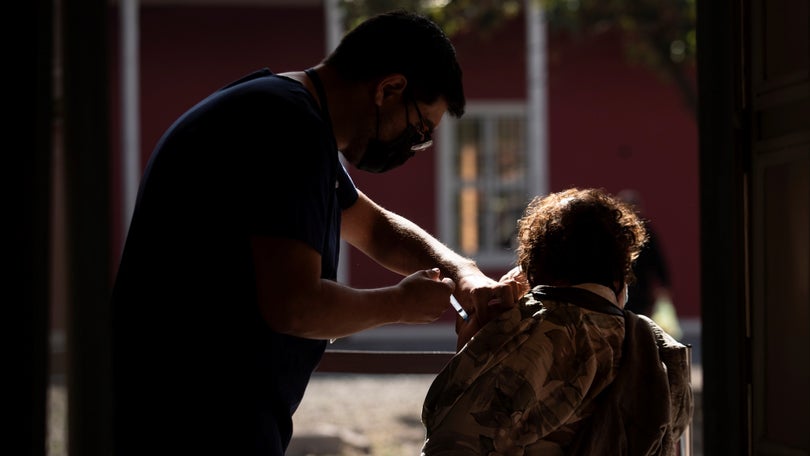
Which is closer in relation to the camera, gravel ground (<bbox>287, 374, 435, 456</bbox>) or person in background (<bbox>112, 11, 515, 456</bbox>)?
person in background (<bbox>112, 11, 515, 456</bbox>)

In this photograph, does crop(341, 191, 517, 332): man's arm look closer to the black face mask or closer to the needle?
the needle

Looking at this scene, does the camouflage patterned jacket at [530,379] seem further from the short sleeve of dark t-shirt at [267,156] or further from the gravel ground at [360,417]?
the gravel ground at [360,417]

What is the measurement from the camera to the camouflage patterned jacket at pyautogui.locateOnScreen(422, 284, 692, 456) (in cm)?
236

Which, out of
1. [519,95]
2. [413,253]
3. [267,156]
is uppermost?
[519,95]

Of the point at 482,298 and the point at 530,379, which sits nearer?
the point at 530,379

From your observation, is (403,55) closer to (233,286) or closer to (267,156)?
(267,156)

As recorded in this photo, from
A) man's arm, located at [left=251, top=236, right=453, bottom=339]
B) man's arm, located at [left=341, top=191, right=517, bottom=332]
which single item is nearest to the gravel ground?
man's arm, located at [left=341, top=191, right=517, bottom=332]

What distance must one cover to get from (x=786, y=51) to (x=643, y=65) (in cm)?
1162

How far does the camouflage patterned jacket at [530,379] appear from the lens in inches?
93.0

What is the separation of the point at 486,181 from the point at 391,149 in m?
11.3

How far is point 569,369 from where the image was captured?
2.44m

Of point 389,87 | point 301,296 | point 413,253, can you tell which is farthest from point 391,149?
point 301,296

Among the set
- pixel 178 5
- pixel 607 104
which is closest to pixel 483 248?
pixel 607 104

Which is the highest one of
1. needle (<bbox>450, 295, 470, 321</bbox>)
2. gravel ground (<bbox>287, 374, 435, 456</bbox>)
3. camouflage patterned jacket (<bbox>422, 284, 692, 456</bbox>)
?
needle (<bbox>450, 295, 470, 321</bbox>)
